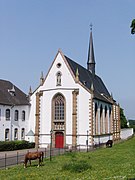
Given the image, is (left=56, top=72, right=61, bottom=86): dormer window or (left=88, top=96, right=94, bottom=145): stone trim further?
(left=56, top=72, right=61, bottom=86): dormer window


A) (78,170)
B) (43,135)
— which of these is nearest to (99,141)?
(43,135)

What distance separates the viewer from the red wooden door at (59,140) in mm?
46000

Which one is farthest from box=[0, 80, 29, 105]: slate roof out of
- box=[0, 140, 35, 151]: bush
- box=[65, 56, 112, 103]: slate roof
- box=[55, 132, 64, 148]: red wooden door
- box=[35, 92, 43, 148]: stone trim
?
box=[65, 56, 112, 103]: slate roof

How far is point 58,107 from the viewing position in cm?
4728

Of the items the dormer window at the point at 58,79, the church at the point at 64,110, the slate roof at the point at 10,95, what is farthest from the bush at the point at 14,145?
the dormer window at the point at 58,79

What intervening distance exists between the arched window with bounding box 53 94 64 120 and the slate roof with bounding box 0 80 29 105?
718cm

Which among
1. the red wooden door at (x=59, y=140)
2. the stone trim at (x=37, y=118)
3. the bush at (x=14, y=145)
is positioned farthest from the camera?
the stone trim at (x=37, y=118)

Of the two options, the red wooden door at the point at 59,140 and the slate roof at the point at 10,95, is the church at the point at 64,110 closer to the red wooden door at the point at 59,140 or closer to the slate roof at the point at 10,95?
the red wooden door at the point at 59,140

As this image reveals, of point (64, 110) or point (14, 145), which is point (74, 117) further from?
point (14, 145)

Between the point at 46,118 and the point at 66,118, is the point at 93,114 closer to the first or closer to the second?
the point at 66,118

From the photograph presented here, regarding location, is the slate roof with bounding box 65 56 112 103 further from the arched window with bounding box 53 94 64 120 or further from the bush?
the bush

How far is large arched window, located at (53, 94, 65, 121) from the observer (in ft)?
154

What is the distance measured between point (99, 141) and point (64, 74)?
13.0 meters

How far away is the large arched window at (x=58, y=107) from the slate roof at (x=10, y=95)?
7183 millimetres
